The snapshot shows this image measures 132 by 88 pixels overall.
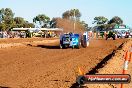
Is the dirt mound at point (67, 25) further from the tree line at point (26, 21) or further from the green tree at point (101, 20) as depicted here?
the green tree at point (101, 20)

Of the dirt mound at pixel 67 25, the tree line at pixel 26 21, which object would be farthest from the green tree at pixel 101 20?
the dirt mound at pixel 67 25

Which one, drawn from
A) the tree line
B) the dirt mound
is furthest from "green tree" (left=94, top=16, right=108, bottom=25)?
the dirt mound

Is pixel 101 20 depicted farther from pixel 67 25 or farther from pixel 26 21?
pixel 67 25

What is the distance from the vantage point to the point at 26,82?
1325 cm

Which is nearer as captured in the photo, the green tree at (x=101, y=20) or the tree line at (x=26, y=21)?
the tree line at (x=26, y=21)

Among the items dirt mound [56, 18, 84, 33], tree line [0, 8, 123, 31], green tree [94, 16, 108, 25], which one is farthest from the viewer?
green tree [94, 16, 108, 25]

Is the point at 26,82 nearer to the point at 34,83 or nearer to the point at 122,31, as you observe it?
the point at 34,83

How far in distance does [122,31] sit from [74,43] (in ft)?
133

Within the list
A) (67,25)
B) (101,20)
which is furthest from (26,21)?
(67,25)

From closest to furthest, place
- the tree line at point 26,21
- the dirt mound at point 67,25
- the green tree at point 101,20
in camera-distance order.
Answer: the dirt mound at point 67,25
the tree line at point 26,21
the green tree at point 101,20

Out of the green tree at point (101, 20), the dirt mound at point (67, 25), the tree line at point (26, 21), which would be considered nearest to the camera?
the dirt mound at point (67, 25)

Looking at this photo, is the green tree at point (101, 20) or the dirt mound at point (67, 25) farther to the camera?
the green tree at point (101, 20)

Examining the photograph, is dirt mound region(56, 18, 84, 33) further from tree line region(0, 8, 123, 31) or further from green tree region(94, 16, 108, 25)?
green tree region(94, 16, 108, 25)

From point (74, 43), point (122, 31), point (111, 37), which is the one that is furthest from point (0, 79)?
point (122, 31)
